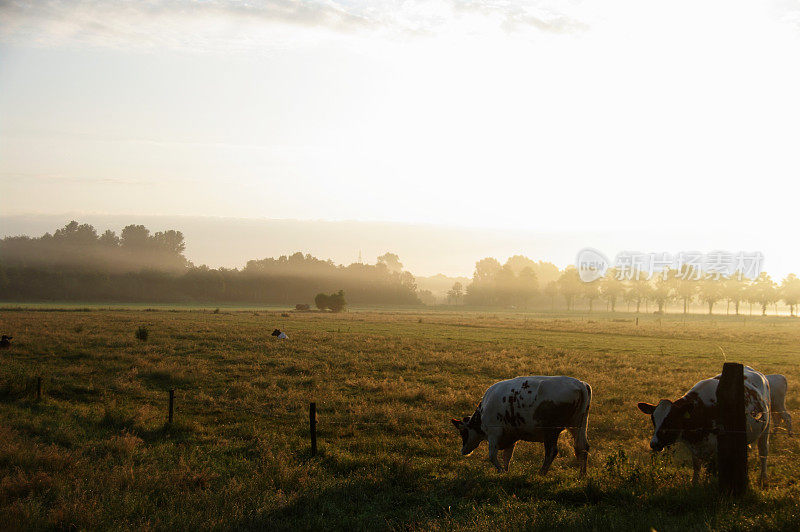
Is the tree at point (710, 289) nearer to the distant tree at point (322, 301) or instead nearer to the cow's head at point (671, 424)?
the distant tree at point (322, 301)

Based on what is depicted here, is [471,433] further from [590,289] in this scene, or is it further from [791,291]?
[791,291]

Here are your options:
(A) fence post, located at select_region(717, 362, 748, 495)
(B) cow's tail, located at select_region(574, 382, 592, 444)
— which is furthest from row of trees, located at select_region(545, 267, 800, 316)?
(A) fence post, located at select_region(717, 362, 748, 495)

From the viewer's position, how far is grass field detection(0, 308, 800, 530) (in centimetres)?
768

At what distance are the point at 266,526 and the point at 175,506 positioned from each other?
176cm

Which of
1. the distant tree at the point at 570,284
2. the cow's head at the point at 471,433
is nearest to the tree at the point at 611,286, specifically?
the distant tree at the point at 570,284

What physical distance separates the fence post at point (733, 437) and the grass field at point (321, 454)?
22 centimetres

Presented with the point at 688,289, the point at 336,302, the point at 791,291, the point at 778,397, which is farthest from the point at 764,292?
the point at 778,397

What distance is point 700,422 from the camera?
927 cm

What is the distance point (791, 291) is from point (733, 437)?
624ft

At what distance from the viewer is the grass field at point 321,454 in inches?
303

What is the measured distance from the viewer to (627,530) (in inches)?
253

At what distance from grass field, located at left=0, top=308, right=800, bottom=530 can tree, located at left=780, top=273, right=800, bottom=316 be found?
6298 inches

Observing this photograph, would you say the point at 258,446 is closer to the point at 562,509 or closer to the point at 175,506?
the point at 175,506

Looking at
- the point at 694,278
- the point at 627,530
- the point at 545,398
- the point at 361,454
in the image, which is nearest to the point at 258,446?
the point at 361,454
